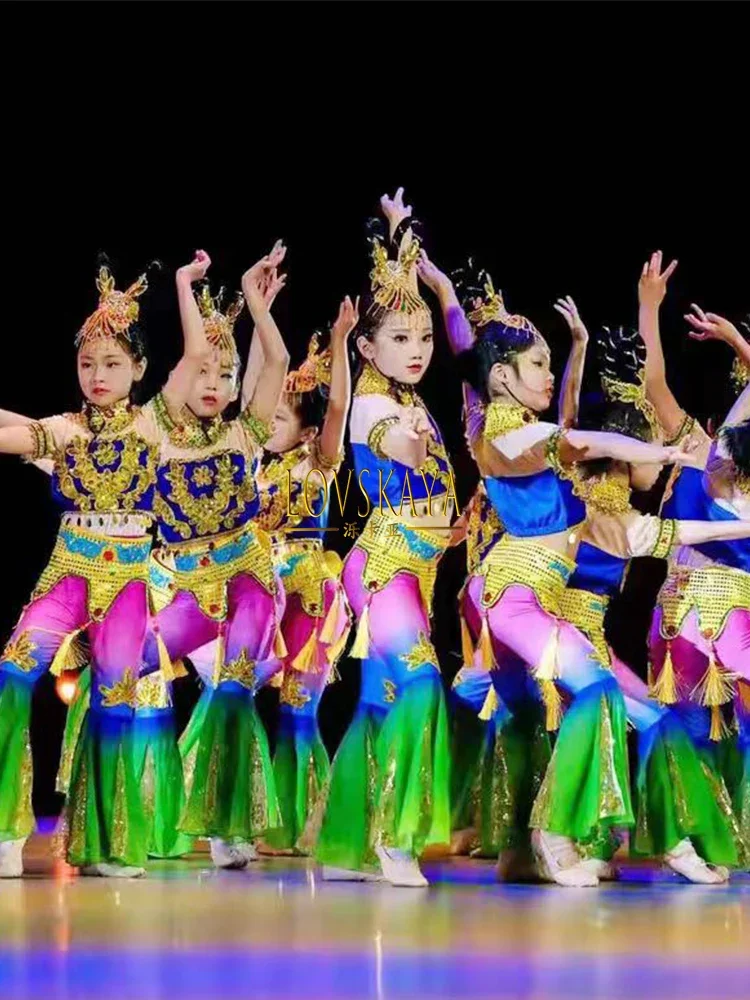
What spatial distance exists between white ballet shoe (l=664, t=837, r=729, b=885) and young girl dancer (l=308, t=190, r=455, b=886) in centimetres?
63

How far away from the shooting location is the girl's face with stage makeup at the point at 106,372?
5.88m

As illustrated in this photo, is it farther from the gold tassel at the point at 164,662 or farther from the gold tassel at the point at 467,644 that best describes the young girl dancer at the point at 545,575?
the gold tassel at the point at 164,662

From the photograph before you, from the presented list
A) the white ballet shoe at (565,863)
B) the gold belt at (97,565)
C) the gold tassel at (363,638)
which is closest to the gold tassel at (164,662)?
the gold belt at (97,565)

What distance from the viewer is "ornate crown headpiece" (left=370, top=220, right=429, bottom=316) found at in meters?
5.87

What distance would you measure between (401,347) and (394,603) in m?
0.75

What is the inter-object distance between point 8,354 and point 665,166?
2.37m

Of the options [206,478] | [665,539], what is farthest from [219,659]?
[665,539]

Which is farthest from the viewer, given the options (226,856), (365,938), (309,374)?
(309,374)

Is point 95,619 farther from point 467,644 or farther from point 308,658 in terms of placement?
point 467,644

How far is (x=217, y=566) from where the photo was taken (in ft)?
19.8

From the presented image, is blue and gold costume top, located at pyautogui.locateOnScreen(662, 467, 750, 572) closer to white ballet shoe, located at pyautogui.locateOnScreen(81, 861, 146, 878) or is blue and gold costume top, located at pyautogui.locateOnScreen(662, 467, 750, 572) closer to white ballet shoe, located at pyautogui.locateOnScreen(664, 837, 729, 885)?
white ballet shoe, located at pyautogui.locateOnScreen(664, 837, 729, 885)

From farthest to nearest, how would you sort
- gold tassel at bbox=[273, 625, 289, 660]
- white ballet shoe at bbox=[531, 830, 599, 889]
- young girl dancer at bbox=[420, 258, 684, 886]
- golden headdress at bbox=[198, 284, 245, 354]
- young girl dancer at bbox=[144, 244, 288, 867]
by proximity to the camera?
gold tassel at bbox=[273, 625, 289, 660] → golden headdress at bbox=[198, 284, 245, 354] → young girl dancer at bbox=[144, 244, 288, 867] → white ballet shoe at bbox=[531, 830, 599, 889] → young girl dancer at bbox=[420, 258, 684, 886]

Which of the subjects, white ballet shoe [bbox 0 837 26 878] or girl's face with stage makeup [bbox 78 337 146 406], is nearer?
white ballet shoe [bbox 0 837 26 878]

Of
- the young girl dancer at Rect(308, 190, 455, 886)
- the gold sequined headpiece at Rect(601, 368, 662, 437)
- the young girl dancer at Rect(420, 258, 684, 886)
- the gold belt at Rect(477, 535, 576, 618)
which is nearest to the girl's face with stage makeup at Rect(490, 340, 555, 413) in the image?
the young girl dancer at Rect(420, 258, 684, 886)
